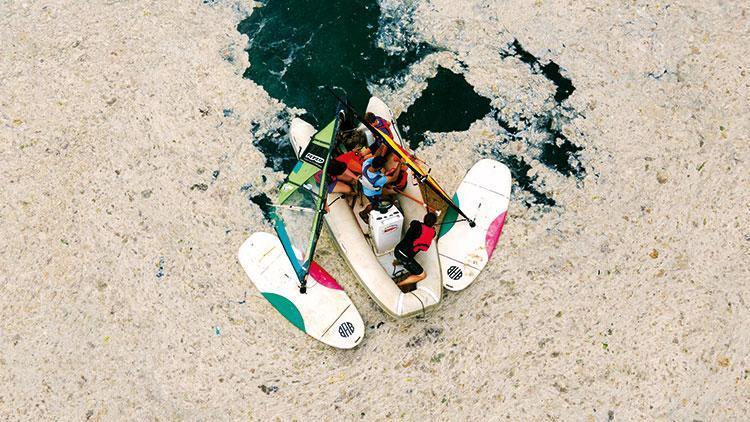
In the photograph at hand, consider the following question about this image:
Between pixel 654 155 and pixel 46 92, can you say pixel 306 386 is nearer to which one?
pixel 654 155

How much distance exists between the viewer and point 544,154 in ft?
33.3

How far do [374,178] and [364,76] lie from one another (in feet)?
12.9

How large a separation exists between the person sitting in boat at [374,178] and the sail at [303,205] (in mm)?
598

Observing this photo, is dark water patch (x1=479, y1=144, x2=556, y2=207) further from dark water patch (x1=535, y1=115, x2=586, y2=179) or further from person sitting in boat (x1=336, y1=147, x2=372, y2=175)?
person sitting in boat (x1=336, y1=147, x2=372, y2=175)

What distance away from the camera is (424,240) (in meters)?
7.88

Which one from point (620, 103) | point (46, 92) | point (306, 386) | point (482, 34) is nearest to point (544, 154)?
point (620, 103)

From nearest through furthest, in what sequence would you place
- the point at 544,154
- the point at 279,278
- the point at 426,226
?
1. the point at 426,226
2. the point at 279,278
3. the point at 544,154

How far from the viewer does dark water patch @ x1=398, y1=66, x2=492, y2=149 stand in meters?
10.5

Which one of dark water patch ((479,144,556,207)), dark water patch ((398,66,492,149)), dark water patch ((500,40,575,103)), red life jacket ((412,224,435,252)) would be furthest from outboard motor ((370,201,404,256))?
dark water patch ((500,40,575,103))

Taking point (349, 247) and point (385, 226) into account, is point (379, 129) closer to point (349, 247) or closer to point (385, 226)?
point (385, 226)

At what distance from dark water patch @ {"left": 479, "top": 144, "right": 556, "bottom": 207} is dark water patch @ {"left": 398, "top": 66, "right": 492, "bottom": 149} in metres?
0.77

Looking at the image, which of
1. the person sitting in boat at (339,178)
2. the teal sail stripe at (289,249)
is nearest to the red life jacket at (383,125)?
the person sitting in boat at (339,178)

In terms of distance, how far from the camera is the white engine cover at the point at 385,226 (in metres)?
8.06

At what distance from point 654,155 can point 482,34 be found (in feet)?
13.8
